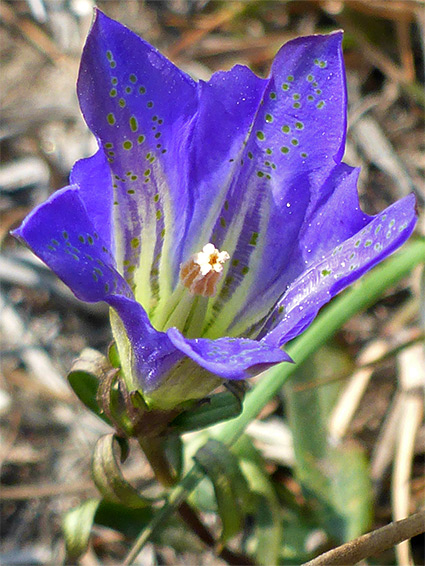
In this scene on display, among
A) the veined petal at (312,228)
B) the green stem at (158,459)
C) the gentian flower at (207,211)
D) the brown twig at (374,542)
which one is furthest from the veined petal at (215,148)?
the brown twig at (374,542)

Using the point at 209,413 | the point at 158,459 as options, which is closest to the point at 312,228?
the point at 209,413

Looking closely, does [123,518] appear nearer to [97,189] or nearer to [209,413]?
[209,413]

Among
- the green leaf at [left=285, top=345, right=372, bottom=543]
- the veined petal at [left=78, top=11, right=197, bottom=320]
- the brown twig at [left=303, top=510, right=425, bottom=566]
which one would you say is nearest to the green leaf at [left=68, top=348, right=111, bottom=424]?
the veined petal at [left=78, top=11, right=197, bottom=320]

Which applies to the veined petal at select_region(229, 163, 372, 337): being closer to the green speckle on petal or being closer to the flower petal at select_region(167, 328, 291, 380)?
the green speckle on petal

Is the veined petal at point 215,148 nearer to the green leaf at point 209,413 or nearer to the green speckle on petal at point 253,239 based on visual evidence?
the green speckle on petal at point 253,239

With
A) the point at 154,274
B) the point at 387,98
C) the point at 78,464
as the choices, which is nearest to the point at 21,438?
the point at 78,464

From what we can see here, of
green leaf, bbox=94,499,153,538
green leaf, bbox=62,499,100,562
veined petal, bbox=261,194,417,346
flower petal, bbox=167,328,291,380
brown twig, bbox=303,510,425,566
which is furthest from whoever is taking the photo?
green leaf, bbox=94,499,153,538

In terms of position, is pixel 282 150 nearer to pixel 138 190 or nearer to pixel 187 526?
pixel 138 190
